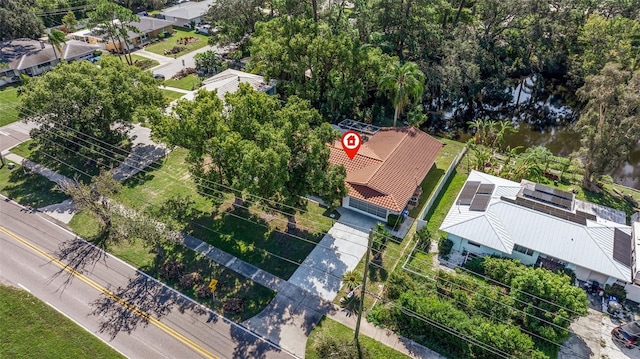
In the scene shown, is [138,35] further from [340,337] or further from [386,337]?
[386,337]

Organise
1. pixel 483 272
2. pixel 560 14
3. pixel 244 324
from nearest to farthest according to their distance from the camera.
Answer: pixel 244 324, pixel 483 272, pixel 560 14

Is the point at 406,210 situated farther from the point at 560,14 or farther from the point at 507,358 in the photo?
the point at 560,14

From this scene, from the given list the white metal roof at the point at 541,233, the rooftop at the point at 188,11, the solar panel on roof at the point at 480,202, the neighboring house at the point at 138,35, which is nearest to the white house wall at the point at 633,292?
the white metal roof at the point at 541,233

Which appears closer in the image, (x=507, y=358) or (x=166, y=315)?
(x=507, y=358)

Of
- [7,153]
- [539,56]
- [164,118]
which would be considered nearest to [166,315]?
[164,118]

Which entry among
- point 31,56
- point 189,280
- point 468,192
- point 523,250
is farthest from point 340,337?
point 31,56
